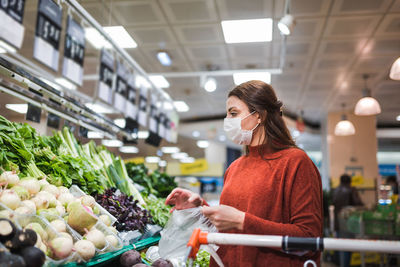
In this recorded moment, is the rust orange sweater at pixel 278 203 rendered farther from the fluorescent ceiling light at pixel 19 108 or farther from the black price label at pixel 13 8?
the black price label at pixel 13 8

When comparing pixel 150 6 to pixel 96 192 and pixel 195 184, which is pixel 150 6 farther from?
pixel 195 184

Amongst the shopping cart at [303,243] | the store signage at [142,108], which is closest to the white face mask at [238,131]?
the shopping cart at [303,243]

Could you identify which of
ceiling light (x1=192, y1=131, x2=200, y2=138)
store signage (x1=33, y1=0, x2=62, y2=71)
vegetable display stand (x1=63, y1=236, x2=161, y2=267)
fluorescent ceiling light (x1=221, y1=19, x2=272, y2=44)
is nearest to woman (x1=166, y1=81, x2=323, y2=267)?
vegetable display stand (x1=63, y1=236, x2=161, y2=267)

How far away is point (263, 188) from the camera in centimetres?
171

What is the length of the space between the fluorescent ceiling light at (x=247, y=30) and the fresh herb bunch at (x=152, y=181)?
2.75 metres

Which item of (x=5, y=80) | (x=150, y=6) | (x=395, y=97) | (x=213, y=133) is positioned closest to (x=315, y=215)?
(x=5, y=80)

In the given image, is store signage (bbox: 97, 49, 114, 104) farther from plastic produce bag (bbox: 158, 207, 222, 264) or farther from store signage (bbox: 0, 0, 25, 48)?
plastic produce bag (bbox: 158, 207, 222, 264)

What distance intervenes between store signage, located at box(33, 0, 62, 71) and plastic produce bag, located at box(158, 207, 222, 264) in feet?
7.03

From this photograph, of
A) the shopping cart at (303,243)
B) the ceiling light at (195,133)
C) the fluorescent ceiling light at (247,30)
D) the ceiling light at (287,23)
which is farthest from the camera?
the ceiling light at (195,133)

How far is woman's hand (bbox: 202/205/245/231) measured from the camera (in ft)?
4.79

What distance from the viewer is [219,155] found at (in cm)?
1806

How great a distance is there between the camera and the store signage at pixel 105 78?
4.48m

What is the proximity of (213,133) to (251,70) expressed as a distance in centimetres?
516

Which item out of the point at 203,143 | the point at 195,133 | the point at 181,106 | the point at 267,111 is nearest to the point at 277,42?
the point at 267,111
